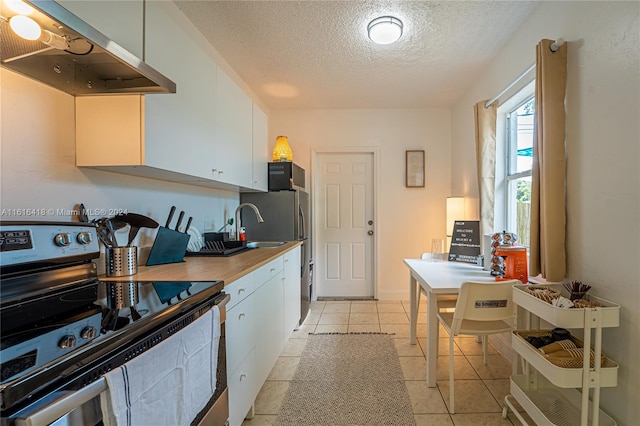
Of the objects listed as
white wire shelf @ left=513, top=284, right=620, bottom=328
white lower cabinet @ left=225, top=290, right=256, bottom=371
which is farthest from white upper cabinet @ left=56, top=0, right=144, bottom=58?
white wire shelf @ left=513, top=284, right=620, bottom=328

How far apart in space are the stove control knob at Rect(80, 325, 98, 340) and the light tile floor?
1272mm

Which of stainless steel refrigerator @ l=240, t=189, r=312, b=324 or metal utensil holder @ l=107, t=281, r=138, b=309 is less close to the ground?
stainless steel refrigerator @ l=240, t=189, r=312, b=324

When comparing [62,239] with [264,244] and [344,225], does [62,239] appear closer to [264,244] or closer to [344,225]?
[264,244]

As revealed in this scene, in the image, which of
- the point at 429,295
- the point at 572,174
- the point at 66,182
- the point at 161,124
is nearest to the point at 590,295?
the point at 572,174

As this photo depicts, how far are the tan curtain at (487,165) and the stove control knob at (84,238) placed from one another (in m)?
2.75

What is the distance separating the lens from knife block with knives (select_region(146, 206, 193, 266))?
5.40 feet

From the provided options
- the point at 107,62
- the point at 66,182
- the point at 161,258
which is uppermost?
the point at 107,62

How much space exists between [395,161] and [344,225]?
1.09m

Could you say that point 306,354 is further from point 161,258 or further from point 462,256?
point 462,256

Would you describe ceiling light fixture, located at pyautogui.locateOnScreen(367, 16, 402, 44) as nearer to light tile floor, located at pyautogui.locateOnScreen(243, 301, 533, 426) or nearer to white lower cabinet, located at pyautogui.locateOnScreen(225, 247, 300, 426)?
white lower cabinet, located at pyautogui.locateOnScreen(225, 247, 300, 426)

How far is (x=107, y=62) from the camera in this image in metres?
1.09

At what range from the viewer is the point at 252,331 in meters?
1.62

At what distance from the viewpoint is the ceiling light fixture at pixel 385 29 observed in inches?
78.7

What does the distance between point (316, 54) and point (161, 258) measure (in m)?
2.01
